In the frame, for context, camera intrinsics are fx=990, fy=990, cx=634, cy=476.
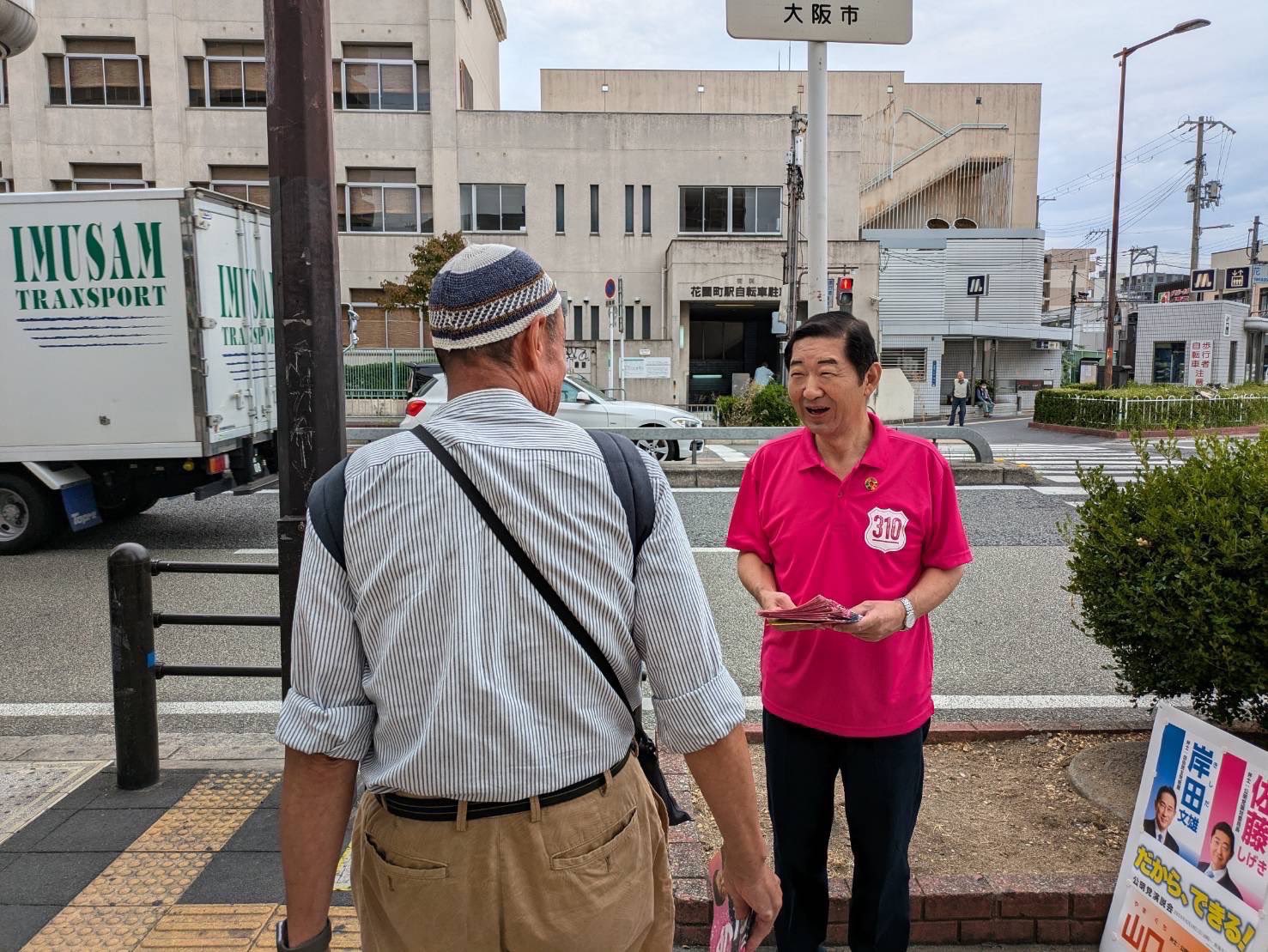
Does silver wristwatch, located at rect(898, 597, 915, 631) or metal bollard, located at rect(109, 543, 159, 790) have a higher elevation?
silver wristwatch, located at rect(898, 597, 915, 631)

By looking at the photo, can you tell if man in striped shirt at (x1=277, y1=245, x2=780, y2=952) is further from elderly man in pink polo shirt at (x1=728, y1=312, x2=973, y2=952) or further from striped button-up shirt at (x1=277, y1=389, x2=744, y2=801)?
elderly man in pink polo shirt at (x1=728, y1=312, x2=973, y2=952)

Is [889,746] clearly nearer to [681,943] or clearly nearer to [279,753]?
[681,943]

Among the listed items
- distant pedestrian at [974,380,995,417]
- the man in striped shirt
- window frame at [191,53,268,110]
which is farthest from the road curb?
window frame at [191,53,268,110]

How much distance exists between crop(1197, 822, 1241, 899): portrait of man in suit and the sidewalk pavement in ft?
1.71

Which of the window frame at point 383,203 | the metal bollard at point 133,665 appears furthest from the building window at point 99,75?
the metal bollard at point 133,665

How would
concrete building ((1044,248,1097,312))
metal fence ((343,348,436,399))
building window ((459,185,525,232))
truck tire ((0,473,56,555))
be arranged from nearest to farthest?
truck tire ((0,473,56,555)) < metal fence ((343,348,436,399)) < building window ((459,185,525,232)) < concrete building ((1044,248,1097,312))

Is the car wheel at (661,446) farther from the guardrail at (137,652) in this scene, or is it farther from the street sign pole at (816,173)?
the guardrail at (137,652)

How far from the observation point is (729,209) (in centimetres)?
3541

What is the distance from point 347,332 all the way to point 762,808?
30.6m

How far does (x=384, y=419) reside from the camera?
28.9 meters

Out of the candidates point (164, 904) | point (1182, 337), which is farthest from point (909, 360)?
point (164, 904)

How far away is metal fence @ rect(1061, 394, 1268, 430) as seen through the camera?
79.8 ft

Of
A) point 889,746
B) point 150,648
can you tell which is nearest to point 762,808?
point 889,746

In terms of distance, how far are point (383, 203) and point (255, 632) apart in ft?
96.3
